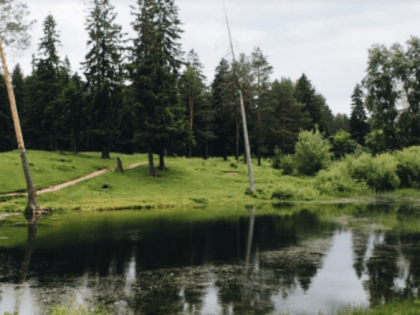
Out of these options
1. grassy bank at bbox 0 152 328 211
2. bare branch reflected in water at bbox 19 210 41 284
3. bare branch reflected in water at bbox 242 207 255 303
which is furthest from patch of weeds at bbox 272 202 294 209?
bare branch reflected in water at bbox 19 210 41 284

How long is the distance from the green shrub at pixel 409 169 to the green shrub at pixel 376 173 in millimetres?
1309

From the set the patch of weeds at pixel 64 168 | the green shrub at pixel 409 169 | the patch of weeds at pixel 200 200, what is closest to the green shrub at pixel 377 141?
the green shrub at pixel 409 169

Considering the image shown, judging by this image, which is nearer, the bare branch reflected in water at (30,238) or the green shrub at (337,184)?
the bare branch reflected in water at (30,238)

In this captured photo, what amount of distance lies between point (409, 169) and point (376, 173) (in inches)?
162

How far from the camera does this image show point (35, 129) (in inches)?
2501

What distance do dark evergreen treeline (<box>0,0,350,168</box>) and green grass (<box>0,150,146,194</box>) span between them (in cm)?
564

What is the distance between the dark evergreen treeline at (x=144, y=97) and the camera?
45.4m

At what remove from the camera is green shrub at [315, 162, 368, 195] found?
39938mm

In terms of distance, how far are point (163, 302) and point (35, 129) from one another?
2358 inches

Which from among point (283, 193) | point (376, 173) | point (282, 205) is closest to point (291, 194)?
point (283, 193)

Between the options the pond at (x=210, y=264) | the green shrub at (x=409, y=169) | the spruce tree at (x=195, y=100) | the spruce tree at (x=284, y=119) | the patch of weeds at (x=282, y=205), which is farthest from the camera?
the spruce tree at (x=284, y=119)

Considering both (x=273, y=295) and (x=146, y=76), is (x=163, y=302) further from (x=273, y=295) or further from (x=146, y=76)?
(x=146, y=76)

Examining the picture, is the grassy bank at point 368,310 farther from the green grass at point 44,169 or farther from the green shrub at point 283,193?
the green shrub at point 283,193

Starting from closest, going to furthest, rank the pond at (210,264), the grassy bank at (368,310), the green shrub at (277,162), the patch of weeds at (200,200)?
the grassy bank at (368,310) < the pond at (210,264) < the patch of weeds at (200,200) < the green shrub at (277,162)
